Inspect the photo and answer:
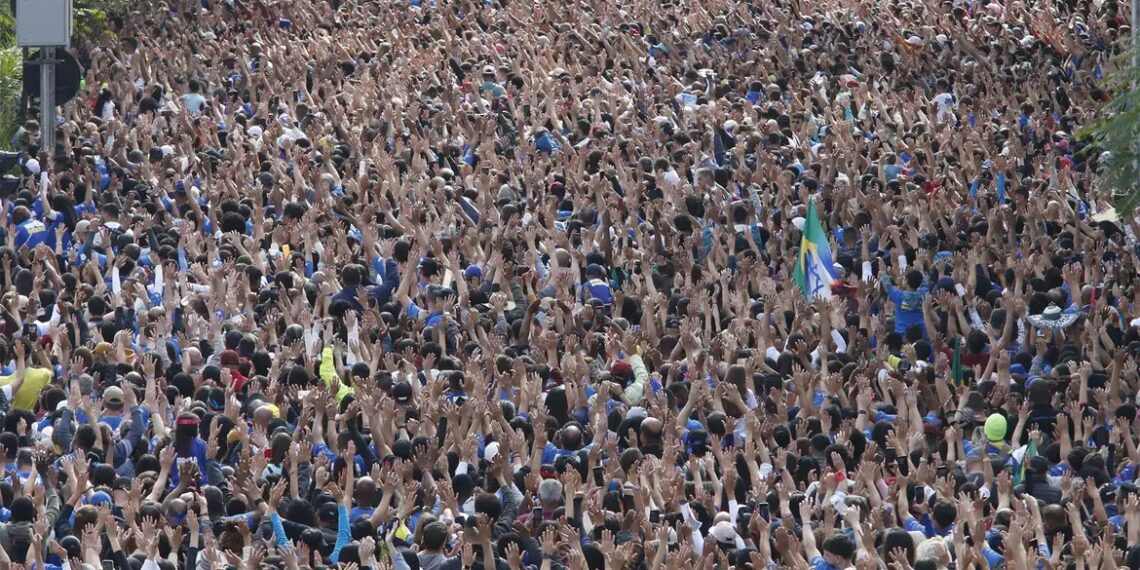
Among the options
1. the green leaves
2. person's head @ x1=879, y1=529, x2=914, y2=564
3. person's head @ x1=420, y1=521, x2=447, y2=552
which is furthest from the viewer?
the green leaves

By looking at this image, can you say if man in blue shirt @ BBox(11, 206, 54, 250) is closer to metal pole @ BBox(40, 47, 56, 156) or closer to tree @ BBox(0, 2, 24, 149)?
metal pole @ BBox(40, 47, 56, 156)

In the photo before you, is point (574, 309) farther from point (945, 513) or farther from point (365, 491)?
point (945, 513)

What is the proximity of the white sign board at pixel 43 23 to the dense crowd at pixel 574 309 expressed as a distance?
1020mm

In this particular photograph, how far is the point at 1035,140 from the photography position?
2041 centimetres

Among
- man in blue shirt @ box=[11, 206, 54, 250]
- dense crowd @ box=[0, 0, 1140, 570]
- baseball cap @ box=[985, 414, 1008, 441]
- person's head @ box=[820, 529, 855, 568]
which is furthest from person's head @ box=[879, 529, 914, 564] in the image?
man in blue shirt @ box=[11, 206, 54, 250]

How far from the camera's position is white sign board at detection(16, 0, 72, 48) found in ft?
60.0

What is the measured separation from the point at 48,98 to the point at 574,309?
5.32m

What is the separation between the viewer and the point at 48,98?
1867cm

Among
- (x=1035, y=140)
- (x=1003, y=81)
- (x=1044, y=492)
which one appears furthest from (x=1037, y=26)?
(x=1044, y=492)

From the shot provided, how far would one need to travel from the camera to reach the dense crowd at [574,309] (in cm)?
1161

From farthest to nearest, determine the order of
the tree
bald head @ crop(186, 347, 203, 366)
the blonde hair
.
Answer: the tree → bald head @ crop(186, 347, 203, 366) → the blonde hair

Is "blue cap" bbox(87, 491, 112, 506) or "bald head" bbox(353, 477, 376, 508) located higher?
"bald head" bbox(353, 477, 376, 508)

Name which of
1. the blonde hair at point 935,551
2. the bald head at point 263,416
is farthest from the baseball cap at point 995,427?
the bald head at point 263,416

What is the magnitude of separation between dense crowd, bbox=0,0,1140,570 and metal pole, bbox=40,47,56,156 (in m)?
0.17
